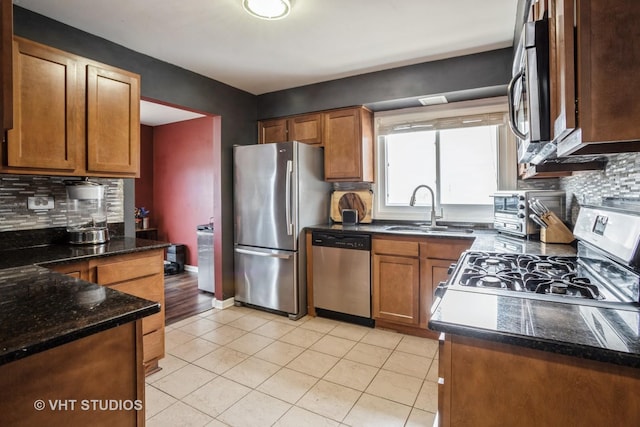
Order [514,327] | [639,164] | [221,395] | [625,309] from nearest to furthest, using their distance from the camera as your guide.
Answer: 1. [514,327]
2. [625,309]
3. [639,164]
4. [221,395]

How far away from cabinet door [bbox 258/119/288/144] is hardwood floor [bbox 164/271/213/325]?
2003 millimetres

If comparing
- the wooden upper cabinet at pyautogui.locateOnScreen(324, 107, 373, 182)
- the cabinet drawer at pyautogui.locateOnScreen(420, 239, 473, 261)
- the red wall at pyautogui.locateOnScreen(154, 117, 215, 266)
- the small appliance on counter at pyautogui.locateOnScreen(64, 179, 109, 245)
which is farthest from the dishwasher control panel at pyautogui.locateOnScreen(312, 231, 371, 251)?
the red wall at pyautogui.locateOnScreen(154, 117, 215, 266)

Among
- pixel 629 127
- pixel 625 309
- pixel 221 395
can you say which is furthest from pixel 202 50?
pixel 625 309

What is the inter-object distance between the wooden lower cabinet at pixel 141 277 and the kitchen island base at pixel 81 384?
112 cm

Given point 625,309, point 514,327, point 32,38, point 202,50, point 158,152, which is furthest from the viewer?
point 158,152

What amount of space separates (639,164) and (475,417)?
1.13 m

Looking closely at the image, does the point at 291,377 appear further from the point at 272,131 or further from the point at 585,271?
the point at 272,131

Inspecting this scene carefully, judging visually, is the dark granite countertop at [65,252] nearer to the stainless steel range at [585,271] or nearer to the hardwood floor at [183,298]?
the hardwood floor at [183,298]

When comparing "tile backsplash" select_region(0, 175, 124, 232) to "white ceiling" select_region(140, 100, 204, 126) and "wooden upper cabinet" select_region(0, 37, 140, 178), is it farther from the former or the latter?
"white ceiling" select_region(140, 100, 204, 126)

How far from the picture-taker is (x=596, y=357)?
74 cm

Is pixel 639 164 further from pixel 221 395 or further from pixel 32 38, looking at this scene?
pixel 32 38

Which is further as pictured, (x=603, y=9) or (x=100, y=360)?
(x=100, y=360)

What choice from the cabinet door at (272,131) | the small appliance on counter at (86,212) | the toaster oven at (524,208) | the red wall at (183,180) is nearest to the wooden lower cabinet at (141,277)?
the small appliance on counter at (86,212)

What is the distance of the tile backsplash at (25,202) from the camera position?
2150mm
